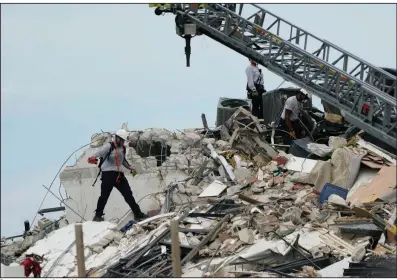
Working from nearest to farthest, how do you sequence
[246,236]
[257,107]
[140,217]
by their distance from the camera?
[246,236], [140,217], [257,107]

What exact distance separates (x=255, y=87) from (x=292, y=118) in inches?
78.9

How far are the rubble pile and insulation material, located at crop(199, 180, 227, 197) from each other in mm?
24

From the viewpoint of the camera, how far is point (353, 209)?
16922mm

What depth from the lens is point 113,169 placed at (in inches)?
742

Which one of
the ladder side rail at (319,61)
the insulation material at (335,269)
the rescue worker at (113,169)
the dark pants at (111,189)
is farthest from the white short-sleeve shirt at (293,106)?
the insulation material at (335,269)

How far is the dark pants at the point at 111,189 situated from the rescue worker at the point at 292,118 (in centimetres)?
464

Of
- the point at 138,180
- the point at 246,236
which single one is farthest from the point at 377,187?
the point at 138,180

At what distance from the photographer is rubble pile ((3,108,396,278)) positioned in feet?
52.2

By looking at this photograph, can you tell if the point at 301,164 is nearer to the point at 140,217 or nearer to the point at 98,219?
the point at 140,217

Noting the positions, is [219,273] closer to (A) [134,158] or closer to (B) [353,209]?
(B) [353,209]

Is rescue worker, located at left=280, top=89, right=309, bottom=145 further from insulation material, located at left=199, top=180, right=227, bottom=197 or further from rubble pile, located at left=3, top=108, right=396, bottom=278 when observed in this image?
insulation material, located at left=199, top=180, right=227, bottom=197

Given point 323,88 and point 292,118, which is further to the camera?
point 292,118

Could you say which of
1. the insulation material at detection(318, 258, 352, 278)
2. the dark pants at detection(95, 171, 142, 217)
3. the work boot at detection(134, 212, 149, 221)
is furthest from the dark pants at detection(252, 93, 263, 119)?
the insulation material at detection(318, 258, 352, 278)

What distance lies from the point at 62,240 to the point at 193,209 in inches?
96.0
